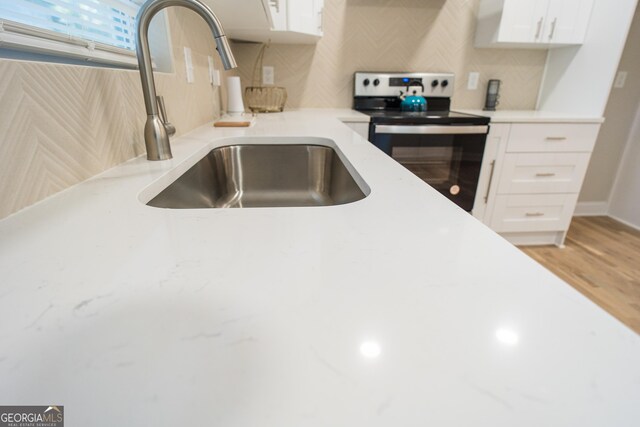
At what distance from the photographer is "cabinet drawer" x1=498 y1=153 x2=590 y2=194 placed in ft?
6.63

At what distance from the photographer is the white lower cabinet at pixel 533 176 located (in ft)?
6.47

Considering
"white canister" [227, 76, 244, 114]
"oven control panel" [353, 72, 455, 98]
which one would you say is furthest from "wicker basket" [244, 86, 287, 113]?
"oven control panel" [353, 72, 455, 98]

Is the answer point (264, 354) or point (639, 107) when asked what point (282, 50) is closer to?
point (264, 354)

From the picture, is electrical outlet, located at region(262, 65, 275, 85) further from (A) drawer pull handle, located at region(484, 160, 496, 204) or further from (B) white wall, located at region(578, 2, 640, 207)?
(B) white wall, located at region(578, 2, 640, 207)

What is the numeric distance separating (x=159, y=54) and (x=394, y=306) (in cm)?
127

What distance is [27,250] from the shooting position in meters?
0.37

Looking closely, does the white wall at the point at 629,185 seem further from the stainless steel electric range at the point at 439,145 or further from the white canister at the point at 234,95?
the white canister at the point at 234,95

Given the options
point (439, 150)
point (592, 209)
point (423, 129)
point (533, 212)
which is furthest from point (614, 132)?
point (423, 129)

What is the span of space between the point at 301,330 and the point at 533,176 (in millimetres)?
2314

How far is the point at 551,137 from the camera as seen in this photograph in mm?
1983

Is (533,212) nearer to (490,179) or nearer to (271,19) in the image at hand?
(490,179)

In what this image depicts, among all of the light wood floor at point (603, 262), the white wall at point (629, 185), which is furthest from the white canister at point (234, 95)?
the white wall at point (629, 185)

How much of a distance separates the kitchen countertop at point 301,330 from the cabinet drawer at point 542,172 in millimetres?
1918

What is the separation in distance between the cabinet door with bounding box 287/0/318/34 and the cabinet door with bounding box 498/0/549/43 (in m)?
1.21
